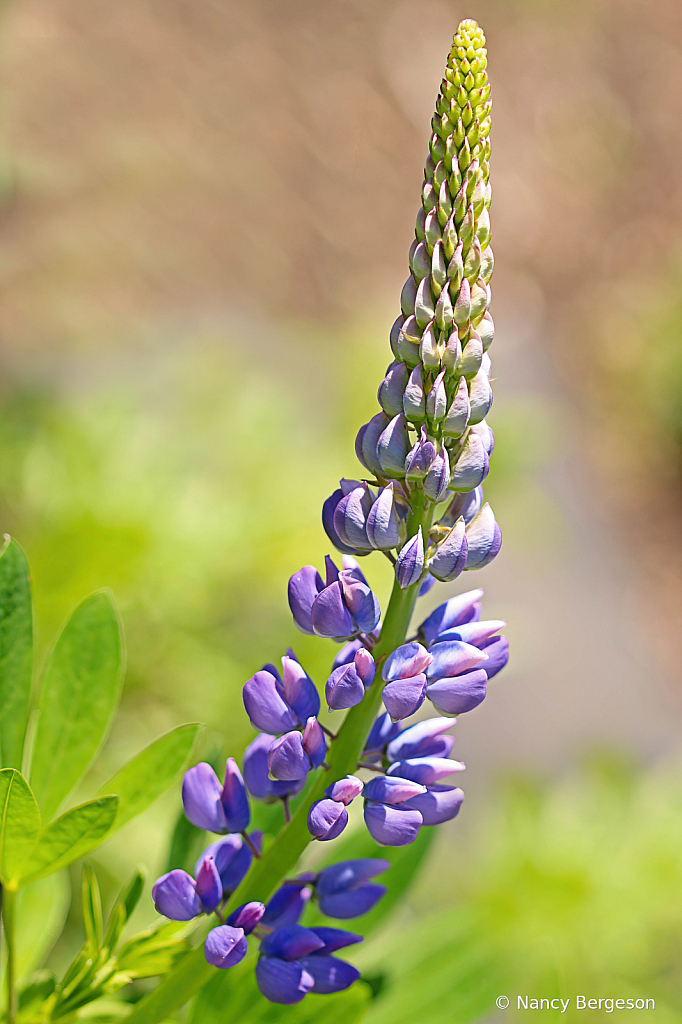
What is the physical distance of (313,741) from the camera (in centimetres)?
50

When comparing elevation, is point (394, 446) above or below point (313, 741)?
above

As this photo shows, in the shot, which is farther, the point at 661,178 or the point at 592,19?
the point at 592,19

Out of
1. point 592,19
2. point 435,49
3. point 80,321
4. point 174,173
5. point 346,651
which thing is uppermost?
point 592,19

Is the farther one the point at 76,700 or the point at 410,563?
the point at 76,700

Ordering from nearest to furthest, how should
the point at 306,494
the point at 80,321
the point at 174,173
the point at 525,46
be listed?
the point at 306,494
the point at 80,321
the point at 174,173
the point at 525,46

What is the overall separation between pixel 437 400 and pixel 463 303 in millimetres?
56

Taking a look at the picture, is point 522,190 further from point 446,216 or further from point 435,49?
point 446,216

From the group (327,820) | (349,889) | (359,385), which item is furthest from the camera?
(359,385)

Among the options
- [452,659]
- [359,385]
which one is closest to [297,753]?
[452,659]

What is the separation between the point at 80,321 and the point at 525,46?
402cm

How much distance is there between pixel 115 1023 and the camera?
0.61m

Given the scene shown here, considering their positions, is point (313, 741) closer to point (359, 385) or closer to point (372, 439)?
point (372, 439)

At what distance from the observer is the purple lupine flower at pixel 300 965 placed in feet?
1.69

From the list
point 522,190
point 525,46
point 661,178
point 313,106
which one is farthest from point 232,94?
point 661,178
